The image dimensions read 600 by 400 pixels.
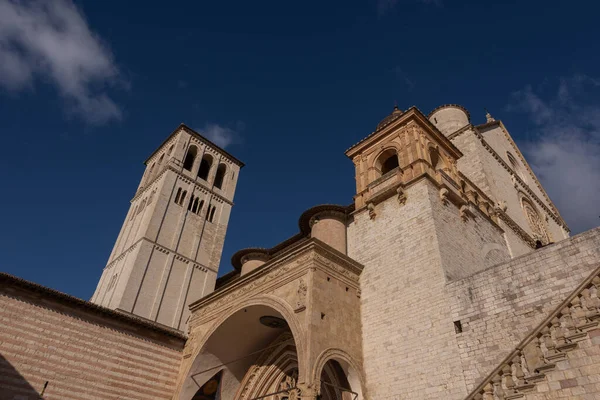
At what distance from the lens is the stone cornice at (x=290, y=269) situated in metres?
12.4

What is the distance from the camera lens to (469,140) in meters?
21.7

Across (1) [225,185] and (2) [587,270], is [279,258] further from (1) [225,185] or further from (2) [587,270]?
(1) [225,185]

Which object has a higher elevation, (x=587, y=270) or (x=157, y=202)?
(x=157, y=202)

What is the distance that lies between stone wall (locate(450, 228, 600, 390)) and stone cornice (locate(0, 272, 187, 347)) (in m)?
9.76

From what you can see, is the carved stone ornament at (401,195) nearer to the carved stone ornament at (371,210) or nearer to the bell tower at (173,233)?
the carved stone ornament at (371,210)

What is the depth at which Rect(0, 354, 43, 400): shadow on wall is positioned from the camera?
36.4ft

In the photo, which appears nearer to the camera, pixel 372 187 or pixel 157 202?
pixel 372 187

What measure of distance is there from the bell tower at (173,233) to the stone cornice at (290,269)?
1181 centimetres

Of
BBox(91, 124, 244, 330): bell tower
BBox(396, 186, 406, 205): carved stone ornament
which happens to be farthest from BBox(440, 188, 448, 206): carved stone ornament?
BBox(91, 124, 244, 330): bell tower

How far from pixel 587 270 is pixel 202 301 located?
12.0 meters

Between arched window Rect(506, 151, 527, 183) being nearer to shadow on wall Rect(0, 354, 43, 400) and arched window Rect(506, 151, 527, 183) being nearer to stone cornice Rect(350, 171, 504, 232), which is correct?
stone cornice Rect(350, 171, 504, 232)

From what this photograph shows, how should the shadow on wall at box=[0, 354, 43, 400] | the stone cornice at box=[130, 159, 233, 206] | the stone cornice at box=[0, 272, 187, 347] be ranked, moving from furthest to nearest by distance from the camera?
1. the stone cornice at box=[130, 159, 233, 206]
2. the stone cornice at box=[0, 272, 187, 347]
3. the shadow on wall at box=[0, 354, 43, 400]

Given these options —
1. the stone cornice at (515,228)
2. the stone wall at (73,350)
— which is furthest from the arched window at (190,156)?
the stone cornice at (515,228)

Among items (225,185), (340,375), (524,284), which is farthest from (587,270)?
(225,185)
